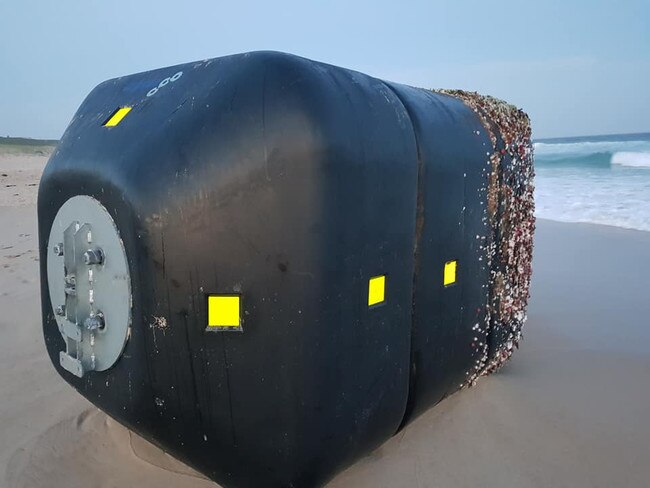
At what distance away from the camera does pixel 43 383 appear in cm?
306

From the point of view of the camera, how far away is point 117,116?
202cm

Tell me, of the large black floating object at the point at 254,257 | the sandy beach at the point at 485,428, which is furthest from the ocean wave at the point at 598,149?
the large black floating object at the point at 254,257

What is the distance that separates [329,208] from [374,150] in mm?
282

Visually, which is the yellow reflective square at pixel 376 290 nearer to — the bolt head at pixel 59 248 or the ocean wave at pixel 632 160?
the bolt head at pixel 59 248

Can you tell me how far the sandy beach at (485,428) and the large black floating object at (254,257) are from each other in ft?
1.07

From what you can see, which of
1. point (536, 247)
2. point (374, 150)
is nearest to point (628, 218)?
point (536, 247)

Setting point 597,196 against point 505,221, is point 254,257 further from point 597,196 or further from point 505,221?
point 597,196

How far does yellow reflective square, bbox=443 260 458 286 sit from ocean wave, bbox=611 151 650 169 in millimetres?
23268

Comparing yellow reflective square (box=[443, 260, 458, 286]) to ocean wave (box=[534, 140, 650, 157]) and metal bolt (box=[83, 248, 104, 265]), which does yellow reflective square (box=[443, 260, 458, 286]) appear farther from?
ocean wave (box=[534, 140, 650, 157])

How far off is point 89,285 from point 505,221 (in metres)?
2.00

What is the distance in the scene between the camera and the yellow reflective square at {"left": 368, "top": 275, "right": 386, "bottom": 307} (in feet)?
5.99

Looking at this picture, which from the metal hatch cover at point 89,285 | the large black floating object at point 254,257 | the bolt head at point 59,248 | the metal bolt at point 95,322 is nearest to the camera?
the large black floating object at point 254,257

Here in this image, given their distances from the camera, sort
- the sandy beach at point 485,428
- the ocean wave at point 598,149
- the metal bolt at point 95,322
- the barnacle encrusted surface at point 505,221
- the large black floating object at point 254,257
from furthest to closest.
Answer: the ocean wave at point 598,149 < the barnacle encrusted surface at point 505,221 < the sandy beach at point 485,428 < the metal bolt at point 95,322 < the large black floating object at point 254,257

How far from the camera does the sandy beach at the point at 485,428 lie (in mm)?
2205
